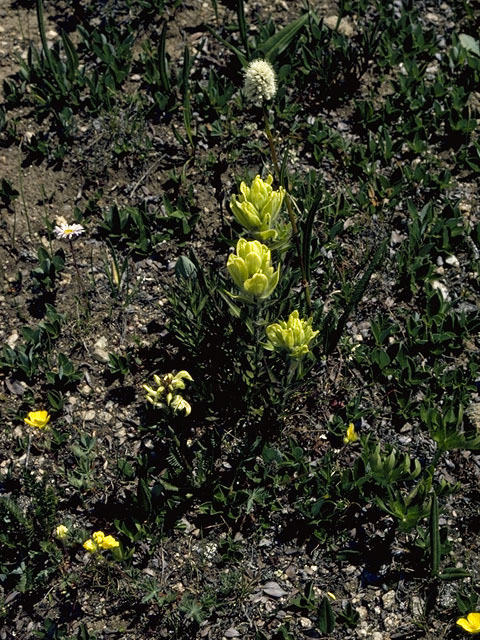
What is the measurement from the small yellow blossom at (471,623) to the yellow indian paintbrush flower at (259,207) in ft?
5.70

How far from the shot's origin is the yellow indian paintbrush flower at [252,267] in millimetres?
2717

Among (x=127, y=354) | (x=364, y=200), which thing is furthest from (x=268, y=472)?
(x=364, y=200)

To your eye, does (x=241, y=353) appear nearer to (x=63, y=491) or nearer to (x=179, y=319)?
(x=179, y=319)

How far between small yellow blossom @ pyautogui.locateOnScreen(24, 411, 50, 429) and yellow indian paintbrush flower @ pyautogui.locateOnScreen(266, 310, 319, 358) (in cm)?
121

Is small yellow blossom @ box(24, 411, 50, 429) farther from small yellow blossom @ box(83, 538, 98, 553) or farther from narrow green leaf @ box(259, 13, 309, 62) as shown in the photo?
narrow green leaf @ box(259, 13, 309, 62)

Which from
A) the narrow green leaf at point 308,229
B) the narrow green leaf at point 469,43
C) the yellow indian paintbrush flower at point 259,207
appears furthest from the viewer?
the narrow green leaf at point 469,43

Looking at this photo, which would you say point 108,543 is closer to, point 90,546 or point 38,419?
point 90,546

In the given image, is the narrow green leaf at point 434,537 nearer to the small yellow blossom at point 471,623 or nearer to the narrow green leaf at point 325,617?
the small yellow blossom at point 471,623

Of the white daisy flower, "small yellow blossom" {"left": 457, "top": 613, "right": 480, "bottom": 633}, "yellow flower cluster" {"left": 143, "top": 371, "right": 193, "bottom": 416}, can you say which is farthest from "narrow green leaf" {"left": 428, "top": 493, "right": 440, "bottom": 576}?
the white daisy flower

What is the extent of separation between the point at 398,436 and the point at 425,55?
9.07 feet

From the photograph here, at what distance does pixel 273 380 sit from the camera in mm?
3287

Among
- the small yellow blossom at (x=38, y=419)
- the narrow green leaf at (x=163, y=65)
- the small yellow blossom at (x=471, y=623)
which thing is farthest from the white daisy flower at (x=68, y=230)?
the small yellow blossom at (x=471, y=623)

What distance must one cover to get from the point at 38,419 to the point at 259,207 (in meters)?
1.48

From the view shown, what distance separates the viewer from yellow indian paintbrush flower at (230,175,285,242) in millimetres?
2859
